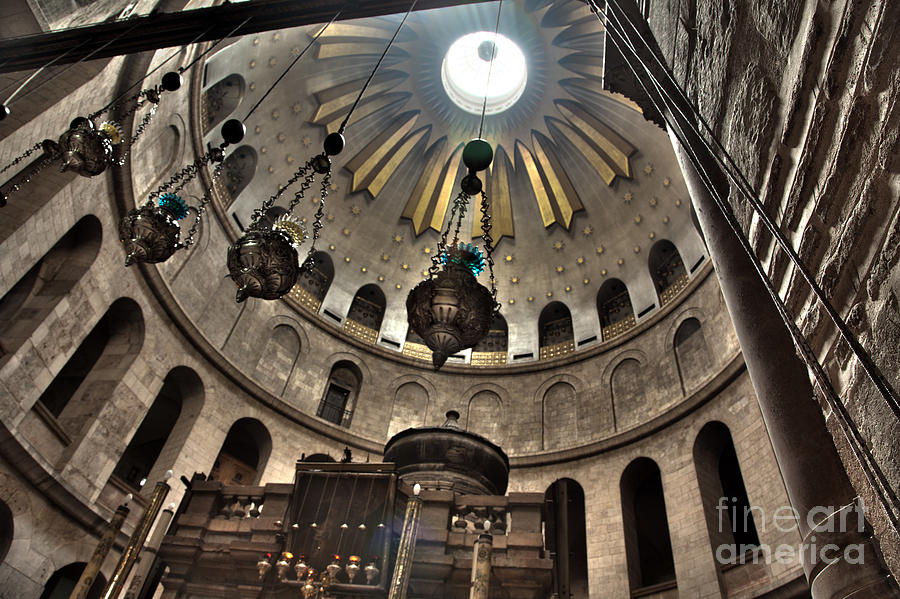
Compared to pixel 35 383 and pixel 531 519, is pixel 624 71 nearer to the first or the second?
pixel 531 519

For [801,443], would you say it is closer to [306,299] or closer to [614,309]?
[614,309]

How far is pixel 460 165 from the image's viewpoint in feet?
63.9

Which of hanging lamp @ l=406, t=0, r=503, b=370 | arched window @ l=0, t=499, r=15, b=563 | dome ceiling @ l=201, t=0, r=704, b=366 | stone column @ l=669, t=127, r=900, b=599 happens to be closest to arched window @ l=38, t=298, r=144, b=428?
arched window @ l=0, t=499, r=15, b=563

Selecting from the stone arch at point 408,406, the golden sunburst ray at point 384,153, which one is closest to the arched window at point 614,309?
the stone arch at point 408,406

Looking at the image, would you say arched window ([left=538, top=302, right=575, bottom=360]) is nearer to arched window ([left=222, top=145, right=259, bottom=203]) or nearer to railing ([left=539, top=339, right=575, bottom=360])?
railing ([left=539, top=339, right=575, bottom=360])

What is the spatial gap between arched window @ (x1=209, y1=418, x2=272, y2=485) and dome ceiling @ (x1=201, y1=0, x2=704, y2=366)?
4547 millimetres

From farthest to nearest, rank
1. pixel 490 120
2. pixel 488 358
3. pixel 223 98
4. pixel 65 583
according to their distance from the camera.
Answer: pixel 490 120 → pixel 488 358 → pixel 223 98 → pixel 65 583

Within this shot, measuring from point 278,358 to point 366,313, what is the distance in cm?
Answer: 363

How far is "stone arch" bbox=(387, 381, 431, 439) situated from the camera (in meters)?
15.8

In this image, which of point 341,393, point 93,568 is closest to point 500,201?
point 341,393

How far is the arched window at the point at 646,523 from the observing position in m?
12.1

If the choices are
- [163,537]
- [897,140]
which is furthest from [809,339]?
[163,537]

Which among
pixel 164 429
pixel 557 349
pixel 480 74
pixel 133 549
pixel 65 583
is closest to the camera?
pixel 133 549

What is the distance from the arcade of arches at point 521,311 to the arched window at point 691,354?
8 centimetres
